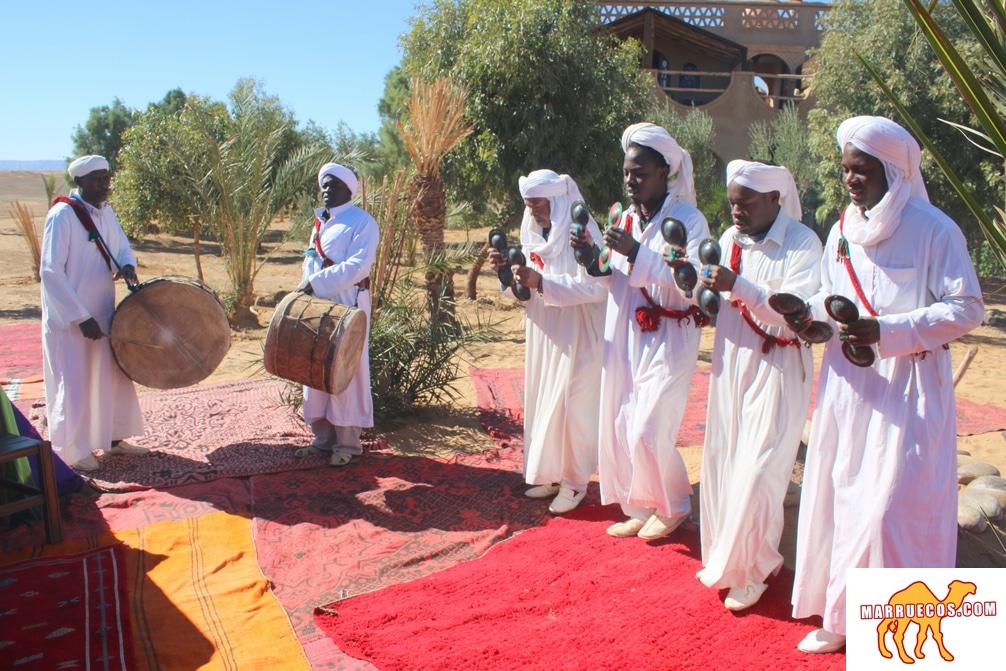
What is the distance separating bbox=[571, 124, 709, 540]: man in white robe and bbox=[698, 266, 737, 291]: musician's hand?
0.61m

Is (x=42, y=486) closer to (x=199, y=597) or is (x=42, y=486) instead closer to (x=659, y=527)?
(x=199, y=597)

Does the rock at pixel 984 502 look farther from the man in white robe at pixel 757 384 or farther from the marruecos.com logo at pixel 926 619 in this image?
the marruecos.com logo at pixel 926 619

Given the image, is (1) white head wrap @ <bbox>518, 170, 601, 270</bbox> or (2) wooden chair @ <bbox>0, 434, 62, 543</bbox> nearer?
(2) wooden chair @ <bbox>0, 434, 62, 543</bbox>

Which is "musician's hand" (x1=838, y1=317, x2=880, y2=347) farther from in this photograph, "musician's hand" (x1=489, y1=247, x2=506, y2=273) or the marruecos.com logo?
"musician's hand" (x1=489, y1=247, x2=506, y2=273)

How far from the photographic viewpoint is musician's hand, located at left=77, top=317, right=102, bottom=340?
16.7 feet

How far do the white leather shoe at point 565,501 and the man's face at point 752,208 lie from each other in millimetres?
1975

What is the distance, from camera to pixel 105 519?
468 centimetres

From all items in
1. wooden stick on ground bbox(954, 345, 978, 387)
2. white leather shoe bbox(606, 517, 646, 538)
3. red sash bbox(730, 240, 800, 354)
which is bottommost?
white leather shoe bbox(606, 517, 646, 538)

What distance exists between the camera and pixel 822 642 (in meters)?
3.21

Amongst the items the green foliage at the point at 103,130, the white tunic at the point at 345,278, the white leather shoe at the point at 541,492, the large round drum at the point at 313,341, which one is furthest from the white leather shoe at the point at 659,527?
the green foliage at the point at 103,130

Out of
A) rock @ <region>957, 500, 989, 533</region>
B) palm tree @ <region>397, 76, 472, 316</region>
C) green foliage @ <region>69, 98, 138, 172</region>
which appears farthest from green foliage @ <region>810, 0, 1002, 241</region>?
green foliage @ <region>69, 98, 138, 172</region>

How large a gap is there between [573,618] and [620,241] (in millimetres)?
1699

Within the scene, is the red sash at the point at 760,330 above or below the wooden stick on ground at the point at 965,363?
above

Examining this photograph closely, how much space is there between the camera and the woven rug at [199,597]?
3.37 meters
